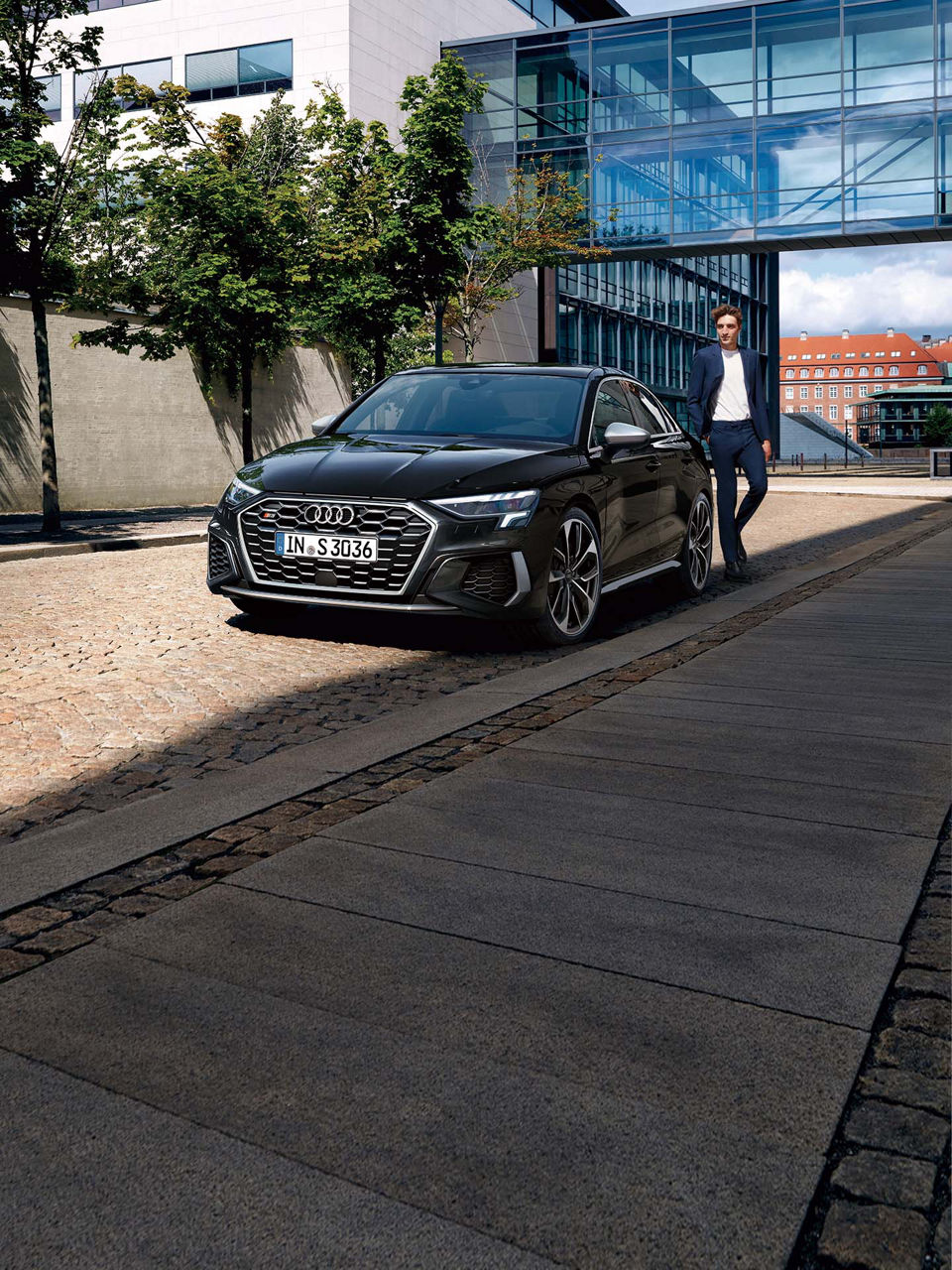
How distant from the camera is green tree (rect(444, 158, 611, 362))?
33844 mm

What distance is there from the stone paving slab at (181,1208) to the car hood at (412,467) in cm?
497

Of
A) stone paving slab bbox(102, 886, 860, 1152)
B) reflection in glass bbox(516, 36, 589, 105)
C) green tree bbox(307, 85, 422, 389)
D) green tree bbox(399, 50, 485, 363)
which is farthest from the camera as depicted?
reflection in glass bbox(516, 36, 589, 105)

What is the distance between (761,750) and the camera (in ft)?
15.2

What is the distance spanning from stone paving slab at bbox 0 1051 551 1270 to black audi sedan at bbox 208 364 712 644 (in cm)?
483

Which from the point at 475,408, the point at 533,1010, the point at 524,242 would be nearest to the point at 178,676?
the point at 475,408

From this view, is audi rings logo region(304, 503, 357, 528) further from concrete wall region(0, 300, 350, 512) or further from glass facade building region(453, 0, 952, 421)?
glass facade building region(453, 0, 952, 421)

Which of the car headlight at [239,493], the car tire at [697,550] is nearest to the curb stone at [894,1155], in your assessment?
the car headlight at [239,493]

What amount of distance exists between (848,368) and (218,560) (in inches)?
7056

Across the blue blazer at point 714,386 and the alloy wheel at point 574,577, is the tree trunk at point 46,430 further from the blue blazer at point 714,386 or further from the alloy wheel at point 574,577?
the alloy wheel at point 574,577

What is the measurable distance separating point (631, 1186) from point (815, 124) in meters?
35.8

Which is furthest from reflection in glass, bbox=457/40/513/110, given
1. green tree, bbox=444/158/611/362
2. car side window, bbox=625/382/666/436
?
car side window, bbox=625/382/666/436

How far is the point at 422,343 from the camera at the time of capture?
1292 inches

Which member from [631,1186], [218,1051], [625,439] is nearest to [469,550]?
[625,439]

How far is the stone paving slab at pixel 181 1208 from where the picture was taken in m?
1.75
